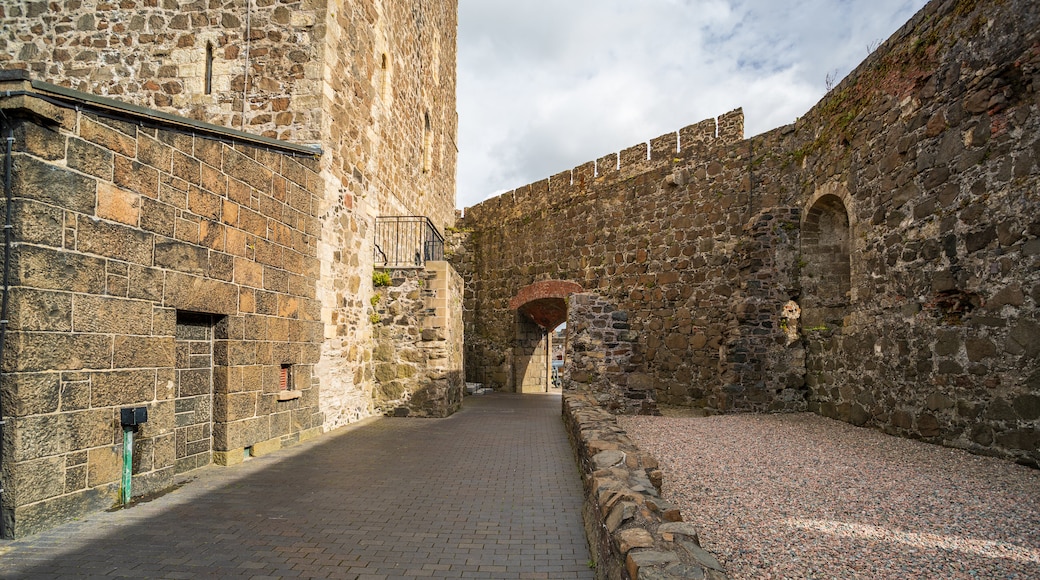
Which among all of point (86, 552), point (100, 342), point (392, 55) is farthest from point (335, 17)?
point (86, 552)

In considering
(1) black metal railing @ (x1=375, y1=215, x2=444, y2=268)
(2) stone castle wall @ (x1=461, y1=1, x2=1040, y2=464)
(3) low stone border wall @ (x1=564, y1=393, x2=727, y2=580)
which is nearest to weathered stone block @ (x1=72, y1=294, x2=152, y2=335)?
(3) low stone border wall @ (x1=564, y1=393, x2=727, y2=580)

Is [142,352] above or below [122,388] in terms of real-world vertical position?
above

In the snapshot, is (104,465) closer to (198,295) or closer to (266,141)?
(198,295)

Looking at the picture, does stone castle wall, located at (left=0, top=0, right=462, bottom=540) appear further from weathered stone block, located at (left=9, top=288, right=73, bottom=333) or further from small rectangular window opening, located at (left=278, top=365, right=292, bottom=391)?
weathered stone block, located at (left=9, top=288, right=73, bottom=333)

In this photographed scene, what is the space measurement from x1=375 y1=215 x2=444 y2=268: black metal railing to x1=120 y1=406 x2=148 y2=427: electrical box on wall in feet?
19.0

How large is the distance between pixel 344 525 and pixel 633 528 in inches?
89.4

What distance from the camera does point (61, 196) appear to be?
3.91 metres

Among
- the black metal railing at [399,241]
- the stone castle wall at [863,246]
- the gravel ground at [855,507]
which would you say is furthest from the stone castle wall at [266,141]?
the stone castle wall at [863,246]

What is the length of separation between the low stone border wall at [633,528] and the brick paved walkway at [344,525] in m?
0.38

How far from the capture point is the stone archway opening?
47.7 feet

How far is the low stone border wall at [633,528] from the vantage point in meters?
2.17

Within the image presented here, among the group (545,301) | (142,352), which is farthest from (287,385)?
(545,301)

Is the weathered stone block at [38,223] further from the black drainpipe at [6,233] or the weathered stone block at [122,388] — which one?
the weathered stone block at [122,388]

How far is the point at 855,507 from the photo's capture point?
4.01 meters
